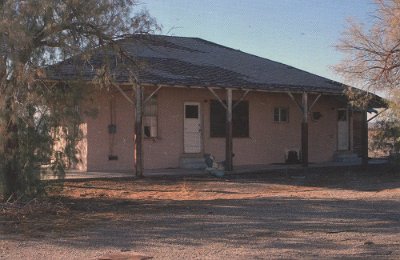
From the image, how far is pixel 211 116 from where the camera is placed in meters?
20.4

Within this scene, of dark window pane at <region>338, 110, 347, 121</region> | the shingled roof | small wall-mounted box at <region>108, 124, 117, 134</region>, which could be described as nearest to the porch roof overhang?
the shingled roof

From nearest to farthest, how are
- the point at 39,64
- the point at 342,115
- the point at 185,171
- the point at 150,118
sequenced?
the point at 39,64
the point at 185,171
the point at 150,118
the point at 342,115

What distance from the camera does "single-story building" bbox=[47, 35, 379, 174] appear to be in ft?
59.7

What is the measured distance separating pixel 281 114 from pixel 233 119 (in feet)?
8.21

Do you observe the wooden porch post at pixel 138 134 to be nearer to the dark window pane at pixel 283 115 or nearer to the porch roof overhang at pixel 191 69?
the porch roof overhang at pixel 191 69

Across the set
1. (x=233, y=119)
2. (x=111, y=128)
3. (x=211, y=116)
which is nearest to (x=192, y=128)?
(x=211, y=116)

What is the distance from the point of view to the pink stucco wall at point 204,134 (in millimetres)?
18344

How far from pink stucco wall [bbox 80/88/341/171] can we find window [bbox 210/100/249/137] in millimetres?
185

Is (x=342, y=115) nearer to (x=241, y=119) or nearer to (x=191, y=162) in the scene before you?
(x=241, y=119)

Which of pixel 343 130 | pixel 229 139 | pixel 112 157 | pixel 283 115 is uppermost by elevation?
pixel 283 115

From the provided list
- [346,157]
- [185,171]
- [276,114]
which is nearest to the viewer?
[185,171]

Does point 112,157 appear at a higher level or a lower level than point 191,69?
lower

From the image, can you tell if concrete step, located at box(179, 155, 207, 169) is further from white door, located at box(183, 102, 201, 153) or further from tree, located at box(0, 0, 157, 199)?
tree, located at box(0, 0, 157, 199)

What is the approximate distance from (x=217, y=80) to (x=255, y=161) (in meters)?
4.20
